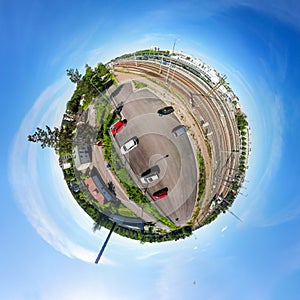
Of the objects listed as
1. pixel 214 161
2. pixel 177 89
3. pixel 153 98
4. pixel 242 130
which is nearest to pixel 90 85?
pixel 153 98

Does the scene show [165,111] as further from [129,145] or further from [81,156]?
[81,156]

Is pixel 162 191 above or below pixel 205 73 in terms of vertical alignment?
below

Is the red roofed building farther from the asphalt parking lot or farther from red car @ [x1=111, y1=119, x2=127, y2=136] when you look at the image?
red car @ [x1=111, y1=119, x2=127, y2=136]

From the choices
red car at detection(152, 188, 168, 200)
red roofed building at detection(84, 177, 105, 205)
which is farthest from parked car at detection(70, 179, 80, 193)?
red car at detection(152, 188, 168, 200)

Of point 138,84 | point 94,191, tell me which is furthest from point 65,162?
point 138,84

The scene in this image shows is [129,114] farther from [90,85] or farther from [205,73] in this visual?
[205,73]

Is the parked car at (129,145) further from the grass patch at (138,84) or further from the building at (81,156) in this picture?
the grass patch at (138,84)

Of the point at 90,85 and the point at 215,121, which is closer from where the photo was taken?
the point at 90,85
